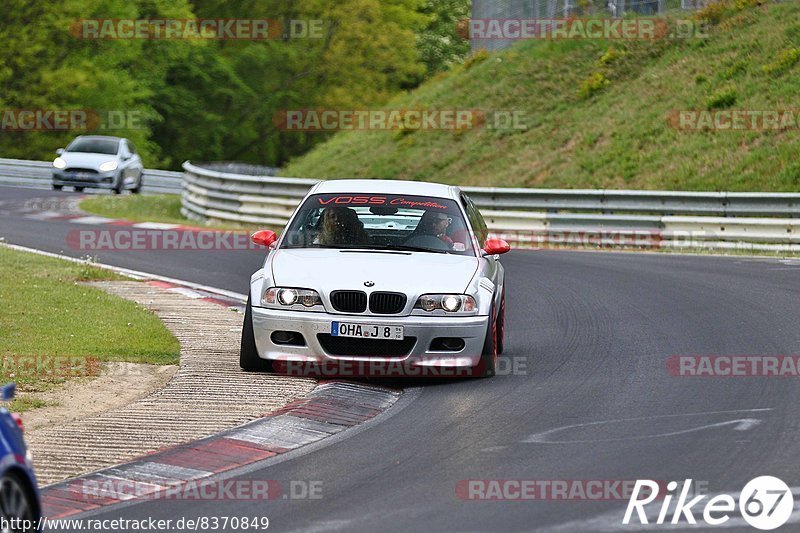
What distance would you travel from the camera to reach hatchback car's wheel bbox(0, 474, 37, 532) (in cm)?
535

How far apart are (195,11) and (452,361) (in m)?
66.2

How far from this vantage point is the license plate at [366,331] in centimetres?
1050

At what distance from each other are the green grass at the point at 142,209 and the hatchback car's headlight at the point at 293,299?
1729cm

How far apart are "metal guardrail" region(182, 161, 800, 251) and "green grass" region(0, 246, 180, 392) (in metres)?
10.8

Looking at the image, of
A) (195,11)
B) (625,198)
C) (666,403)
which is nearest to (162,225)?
(625,198)

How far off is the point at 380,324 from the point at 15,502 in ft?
17.2

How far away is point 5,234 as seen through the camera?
23.6m

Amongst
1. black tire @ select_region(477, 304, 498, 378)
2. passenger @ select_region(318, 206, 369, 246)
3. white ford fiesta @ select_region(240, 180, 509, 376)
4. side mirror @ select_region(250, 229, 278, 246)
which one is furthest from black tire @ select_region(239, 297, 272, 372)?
black tire @ select_region(477, 304, 498, 378)

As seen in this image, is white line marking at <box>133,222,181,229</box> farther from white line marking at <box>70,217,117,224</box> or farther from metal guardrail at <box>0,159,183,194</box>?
metal guardrail at <box>0,159,183,194</box>

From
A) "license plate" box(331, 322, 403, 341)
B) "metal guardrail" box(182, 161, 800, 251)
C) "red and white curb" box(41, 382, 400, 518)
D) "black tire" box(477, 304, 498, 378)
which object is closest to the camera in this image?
"red and white curb" box(41, 382, 400, 518)

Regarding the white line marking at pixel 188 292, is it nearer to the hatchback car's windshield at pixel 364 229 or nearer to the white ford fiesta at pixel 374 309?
the hatchback car's windshield at pixel 364 229

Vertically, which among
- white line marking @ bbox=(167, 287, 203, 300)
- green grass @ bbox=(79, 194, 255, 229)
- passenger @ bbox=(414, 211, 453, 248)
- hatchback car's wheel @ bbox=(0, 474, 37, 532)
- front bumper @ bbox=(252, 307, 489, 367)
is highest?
passenger @ bbox=(414, 211, 453, 248)

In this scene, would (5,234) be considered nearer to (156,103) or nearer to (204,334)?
(204,334)

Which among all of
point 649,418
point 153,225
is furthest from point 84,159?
point 649,418
